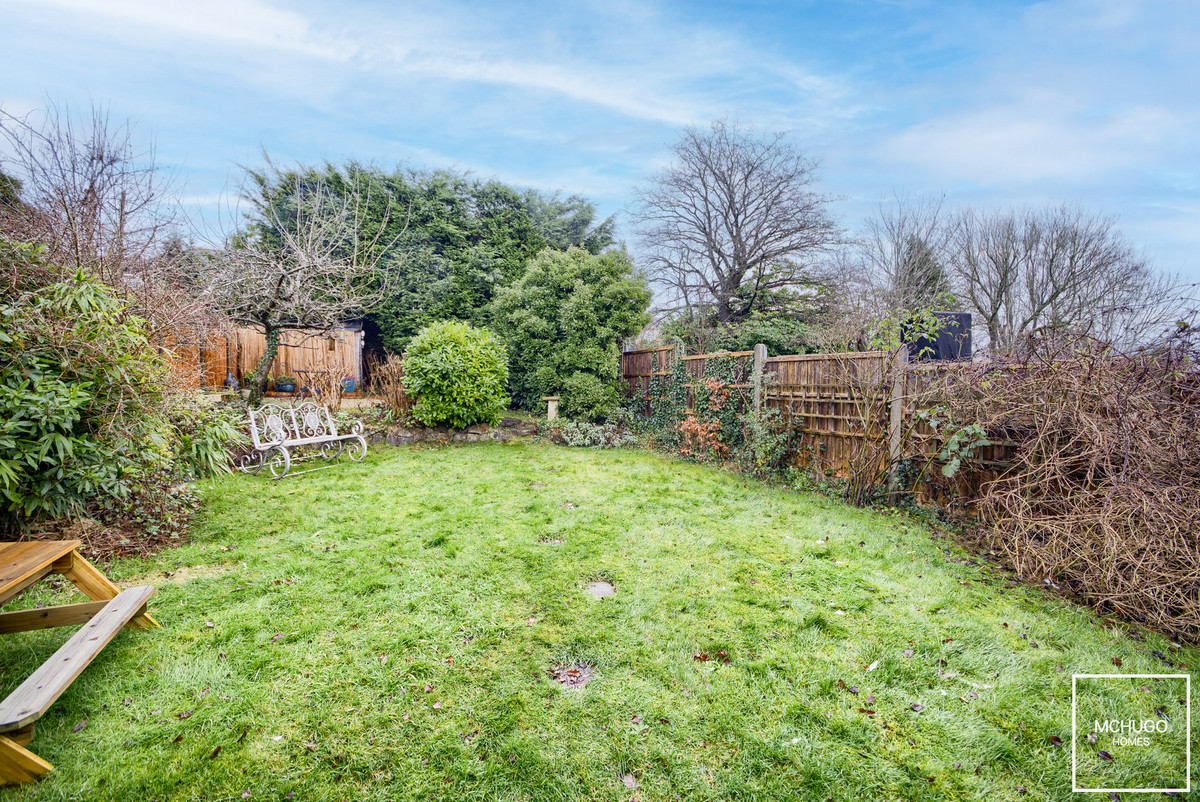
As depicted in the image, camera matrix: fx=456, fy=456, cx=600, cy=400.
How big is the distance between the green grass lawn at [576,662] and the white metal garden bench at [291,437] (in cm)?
247

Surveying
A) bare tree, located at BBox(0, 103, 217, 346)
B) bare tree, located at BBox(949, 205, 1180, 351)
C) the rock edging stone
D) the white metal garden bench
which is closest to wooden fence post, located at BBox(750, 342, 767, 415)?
the rock edging stone

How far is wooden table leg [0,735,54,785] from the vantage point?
1541 mm

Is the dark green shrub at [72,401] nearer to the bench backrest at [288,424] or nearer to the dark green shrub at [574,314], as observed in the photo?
the bench backrest at [288,424]

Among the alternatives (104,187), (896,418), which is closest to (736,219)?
(896,418)

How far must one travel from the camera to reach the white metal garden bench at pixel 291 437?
6422 millimetres

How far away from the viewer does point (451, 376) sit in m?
8.52

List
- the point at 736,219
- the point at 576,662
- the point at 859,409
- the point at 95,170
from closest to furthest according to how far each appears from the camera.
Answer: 1. the point at 576,662
2. the point at 859,409
3. the point at 95,170
4. the point at 736,219

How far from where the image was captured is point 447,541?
3.95 m

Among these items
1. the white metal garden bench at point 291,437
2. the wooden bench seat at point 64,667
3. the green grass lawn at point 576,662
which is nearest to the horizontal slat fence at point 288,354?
the white metal garden bench at point 291,437

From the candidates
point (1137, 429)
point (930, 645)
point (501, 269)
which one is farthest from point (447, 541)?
point (501, 269)

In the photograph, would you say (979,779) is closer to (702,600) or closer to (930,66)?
(702,600)

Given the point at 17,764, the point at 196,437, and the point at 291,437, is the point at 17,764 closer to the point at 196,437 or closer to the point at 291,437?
the point at 196,437

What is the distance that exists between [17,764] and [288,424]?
6850mm

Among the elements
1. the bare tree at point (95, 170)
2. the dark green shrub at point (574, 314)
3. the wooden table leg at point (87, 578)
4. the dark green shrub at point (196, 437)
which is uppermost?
the bare tree at point (95, 170)
